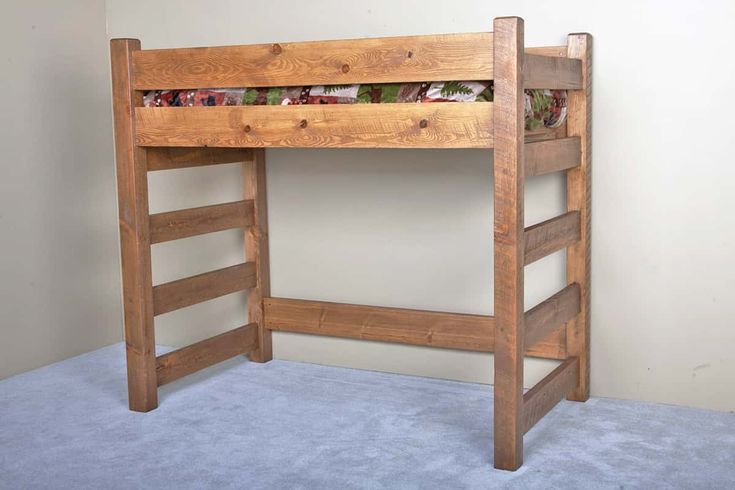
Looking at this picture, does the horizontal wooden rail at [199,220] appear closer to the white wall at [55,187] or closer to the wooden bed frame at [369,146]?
the wooden bed frame at [369,146]

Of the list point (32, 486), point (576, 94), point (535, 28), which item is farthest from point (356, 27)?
point (32, 486)

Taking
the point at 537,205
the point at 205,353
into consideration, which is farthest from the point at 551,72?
the point at 205,353

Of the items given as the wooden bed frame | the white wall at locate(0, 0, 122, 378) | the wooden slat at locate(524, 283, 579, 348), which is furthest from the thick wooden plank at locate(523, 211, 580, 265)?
the white wall at locate(0, 0, 122, 378)

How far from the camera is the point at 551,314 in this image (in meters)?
2.25

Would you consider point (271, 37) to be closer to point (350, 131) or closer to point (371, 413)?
point (350, 131)

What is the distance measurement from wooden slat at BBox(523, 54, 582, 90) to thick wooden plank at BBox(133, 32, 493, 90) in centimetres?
13

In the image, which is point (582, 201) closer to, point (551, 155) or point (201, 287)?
point (551, 155)

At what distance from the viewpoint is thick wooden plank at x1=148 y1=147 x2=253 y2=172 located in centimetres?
248

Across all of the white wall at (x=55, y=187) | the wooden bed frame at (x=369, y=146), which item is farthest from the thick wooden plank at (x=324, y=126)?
the white wall at (x=55, y=187)

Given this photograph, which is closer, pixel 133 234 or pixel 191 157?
pixel 133 234

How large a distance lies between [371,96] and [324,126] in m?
0.13

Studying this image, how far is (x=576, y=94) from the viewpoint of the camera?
7.84 ft

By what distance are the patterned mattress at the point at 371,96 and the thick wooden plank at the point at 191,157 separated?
16 cm

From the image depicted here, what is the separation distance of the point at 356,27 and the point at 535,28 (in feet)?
1.83
